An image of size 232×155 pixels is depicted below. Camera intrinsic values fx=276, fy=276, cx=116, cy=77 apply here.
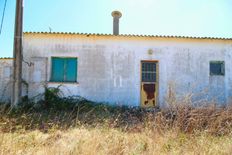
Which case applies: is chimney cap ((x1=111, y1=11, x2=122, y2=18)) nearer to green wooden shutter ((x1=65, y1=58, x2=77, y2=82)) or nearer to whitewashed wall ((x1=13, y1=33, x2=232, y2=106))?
whitewashed wall ((x1=13, y1=33, x2=232, y2=106))

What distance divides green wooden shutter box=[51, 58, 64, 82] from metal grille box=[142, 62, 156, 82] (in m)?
4.01

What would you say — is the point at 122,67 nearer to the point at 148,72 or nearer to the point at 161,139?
the point at 148,72

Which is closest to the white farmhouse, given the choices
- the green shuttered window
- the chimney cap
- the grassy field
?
the green shuttered window

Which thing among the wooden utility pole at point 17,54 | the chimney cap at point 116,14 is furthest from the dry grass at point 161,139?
the chimney cap at point 116,14

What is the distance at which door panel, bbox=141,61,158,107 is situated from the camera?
44.6ft

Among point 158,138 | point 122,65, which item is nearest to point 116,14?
point 122,65

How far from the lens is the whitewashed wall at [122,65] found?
13.4m

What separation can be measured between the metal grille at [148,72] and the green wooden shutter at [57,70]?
401 cm

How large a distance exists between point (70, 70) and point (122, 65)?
2560 mm

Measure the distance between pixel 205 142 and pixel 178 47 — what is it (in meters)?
9.35

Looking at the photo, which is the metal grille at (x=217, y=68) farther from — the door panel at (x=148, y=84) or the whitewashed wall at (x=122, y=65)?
the door panel at (x=148, y=84)

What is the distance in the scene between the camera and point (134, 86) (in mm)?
13484

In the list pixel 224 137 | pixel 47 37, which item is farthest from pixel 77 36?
pixel 224 137

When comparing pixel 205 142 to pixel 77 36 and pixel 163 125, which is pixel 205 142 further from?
pixel 77 36
